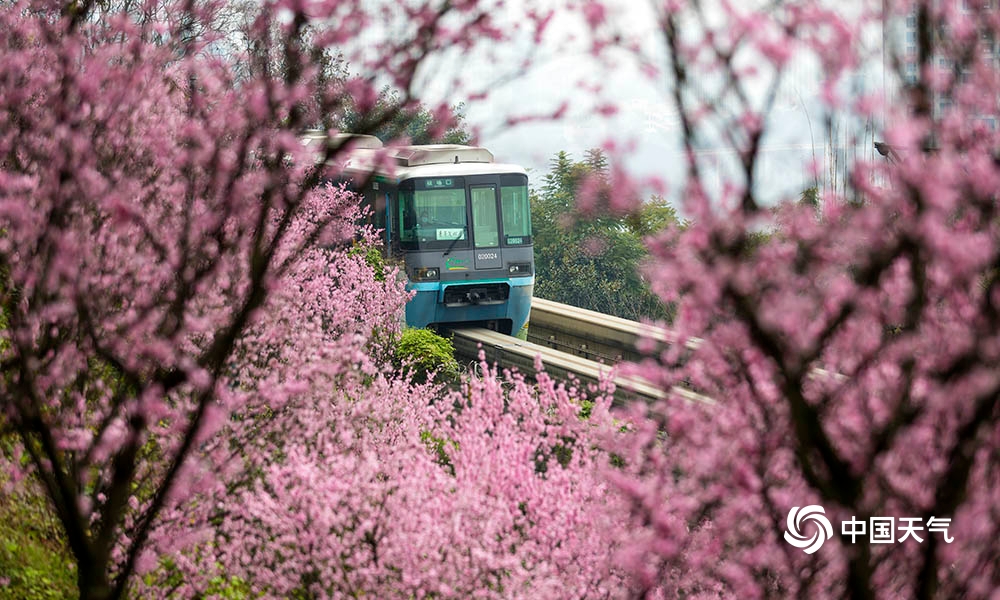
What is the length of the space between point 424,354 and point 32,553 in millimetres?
9799

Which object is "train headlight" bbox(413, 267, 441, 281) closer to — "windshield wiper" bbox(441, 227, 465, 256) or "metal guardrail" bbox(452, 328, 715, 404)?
"windshield wiper" bbox(441, 227, 465, 256)

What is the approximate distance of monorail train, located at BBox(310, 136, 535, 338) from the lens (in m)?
17.8

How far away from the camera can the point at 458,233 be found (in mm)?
17812

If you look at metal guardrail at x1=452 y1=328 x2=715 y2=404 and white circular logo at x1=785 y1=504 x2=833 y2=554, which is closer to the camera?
white circular logo at x1=785 y1=504 x2=833 y2=554

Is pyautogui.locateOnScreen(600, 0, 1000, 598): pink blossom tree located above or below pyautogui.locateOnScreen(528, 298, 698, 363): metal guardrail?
above

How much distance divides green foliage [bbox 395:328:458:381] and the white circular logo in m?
12.1

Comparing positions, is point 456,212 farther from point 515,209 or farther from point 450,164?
point 515,209

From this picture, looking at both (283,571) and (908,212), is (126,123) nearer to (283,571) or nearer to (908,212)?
(283,571)

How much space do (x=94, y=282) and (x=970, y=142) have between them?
183 inches

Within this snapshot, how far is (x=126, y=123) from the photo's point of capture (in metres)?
7.13

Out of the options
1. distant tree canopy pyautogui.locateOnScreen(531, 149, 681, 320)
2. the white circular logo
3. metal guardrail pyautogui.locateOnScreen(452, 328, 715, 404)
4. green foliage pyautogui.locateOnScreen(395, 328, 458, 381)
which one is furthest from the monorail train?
distant tree canopy pyautogui.locateOnScreen(531, 149, 681, 320)

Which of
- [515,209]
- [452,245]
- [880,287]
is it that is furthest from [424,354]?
[880,287]

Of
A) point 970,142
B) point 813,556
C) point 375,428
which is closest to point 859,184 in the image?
point 970,142

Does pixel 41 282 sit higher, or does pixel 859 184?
pixel 859 184
